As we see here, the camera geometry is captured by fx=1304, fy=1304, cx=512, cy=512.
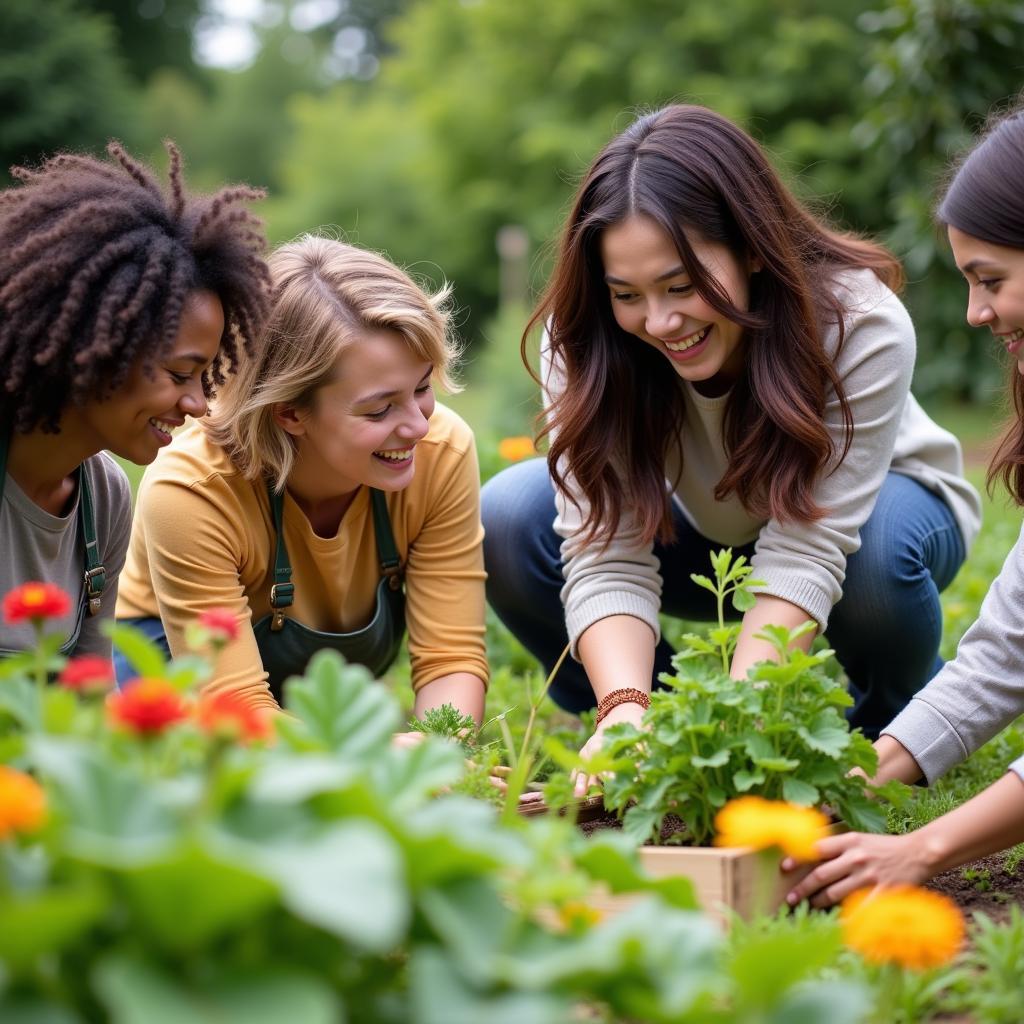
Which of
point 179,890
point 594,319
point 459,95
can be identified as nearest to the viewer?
point 179,890

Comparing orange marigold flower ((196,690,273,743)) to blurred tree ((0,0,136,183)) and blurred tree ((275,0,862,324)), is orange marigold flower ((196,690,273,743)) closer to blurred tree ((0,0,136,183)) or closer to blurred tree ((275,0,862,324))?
blurred tree ((275,0,862,324))

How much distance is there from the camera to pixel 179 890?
101 centimetres

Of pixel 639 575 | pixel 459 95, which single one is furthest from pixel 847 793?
pixel 459 95

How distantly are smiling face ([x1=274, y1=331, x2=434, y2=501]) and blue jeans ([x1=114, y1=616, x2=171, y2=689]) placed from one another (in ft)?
2.15

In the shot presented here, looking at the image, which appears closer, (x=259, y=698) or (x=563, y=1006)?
(x=563, y=1006)

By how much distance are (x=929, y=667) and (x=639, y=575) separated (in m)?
0.75

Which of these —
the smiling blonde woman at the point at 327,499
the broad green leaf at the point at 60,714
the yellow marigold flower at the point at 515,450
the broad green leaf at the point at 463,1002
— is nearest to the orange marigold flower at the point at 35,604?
the broad green leaf at the point at 60,714

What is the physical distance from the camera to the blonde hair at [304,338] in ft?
8.32

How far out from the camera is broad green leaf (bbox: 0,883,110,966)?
965mm

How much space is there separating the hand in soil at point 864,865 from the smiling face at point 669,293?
1.01 m

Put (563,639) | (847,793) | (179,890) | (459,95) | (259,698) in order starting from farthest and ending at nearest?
(459,95) < (563,639) < (259,698) < (847,793) < (179,890)

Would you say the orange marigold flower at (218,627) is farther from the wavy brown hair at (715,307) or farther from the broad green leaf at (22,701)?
the wavy brown hair at (715,307)

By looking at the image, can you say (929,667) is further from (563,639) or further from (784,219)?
(784,219)

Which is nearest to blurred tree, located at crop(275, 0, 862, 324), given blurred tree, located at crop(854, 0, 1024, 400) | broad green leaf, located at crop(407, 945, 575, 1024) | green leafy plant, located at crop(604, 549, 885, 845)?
blurred tree, located at crop(854, 0, 1024, 400)
